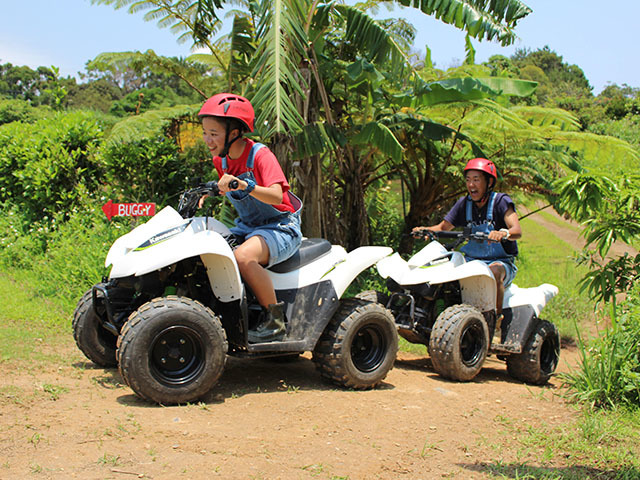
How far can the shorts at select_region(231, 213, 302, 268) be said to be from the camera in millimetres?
4781

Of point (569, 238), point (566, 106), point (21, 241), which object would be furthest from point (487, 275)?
point (566, 106)

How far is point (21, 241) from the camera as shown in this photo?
29.1ft

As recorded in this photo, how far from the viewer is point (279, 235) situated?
484 centimetres

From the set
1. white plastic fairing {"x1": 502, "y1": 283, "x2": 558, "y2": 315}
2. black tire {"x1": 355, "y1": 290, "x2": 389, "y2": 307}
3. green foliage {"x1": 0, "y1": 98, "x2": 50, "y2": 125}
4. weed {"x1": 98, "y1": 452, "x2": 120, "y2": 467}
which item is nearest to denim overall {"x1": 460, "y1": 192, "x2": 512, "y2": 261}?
white plastic fairing {"x1": 502, "y1": 283, "x2": 558, "y2": 315}

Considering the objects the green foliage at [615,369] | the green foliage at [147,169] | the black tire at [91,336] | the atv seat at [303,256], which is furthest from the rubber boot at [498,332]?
the green foliage at [147,169]

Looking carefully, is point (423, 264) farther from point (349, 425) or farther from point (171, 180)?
point (171, 180)

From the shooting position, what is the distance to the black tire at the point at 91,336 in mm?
5059

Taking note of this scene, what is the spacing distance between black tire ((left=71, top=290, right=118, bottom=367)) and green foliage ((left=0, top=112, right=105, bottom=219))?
14.6 ft

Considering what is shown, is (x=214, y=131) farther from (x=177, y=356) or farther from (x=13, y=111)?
(x=13, y=111)

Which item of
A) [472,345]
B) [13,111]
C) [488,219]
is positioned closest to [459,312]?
[472,345]

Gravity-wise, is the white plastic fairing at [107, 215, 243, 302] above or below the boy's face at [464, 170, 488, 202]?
below

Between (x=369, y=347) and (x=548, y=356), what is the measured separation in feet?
8.79

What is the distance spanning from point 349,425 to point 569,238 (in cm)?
A: 1728

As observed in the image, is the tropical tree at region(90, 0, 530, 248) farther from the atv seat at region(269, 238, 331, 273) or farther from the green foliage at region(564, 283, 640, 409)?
the green foliage at region(564, 283, 640, 409)
